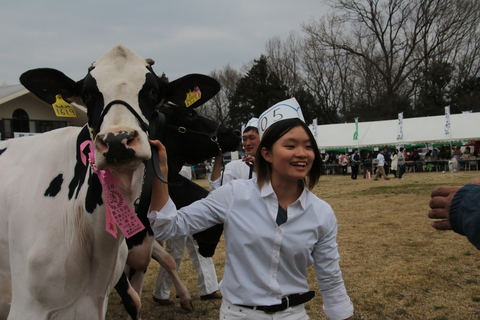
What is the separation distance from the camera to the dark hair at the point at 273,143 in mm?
2428

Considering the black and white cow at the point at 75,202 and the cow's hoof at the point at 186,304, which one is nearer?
the black and white cow at the point at 75,202

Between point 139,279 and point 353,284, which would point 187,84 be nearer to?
point 139,279

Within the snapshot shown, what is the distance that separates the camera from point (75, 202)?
8.78ft

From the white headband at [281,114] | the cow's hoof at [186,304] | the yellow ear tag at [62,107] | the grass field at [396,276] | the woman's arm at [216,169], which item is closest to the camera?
the white headband at [281,114]

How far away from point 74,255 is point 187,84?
1.30 meters

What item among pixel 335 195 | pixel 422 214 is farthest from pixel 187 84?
pixel 335 195

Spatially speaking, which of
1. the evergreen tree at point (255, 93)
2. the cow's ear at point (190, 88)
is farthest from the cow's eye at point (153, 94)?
the evergreen tree at point (255, 93)

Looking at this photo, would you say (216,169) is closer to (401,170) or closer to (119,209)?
(119,209)

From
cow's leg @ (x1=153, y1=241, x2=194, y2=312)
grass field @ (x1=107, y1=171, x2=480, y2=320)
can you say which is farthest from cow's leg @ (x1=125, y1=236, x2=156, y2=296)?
grass field @ (x1=107, y1=171, x2=480, y2=320)

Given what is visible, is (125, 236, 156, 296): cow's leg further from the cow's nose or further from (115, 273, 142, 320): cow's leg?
the cow's nose

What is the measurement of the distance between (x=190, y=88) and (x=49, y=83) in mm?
904

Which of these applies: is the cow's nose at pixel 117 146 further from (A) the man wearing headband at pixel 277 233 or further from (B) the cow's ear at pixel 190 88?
(B) the cow's ear at pixel 190 88

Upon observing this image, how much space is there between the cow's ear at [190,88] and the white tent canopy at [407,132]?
27.7 m

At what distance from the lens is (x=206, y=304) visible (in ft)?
16.6
